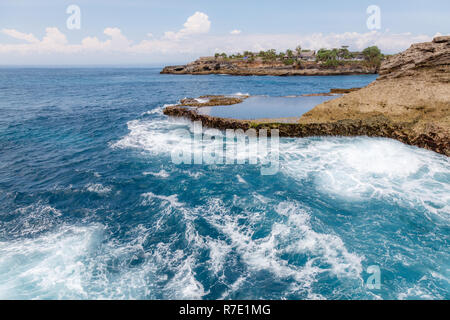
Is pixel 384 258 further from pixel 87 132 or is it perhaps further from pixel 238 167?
pixel 87 132

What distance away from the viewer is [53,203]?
19.8 m

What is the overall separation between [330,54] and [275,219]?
21282cm

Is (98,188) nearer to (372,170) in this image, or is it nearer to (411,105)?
(372,170)

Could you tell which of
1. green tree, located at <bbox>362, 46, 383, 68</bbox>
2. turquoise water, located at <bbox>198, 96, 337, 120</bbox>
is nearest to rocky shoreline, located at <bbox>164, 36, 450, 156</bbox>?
turquoise water, located at <bbox>198, 96, 337, 120</bbox>

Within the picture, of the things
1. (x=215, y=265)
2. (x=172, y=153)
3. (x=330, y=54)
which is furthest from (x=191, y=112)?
(x=330, y=54)
